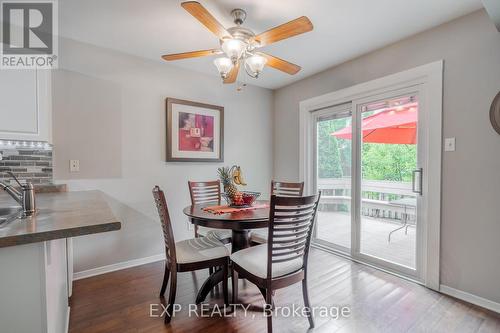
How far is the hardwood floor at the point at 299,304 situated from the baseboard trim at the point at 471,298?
0.22ft

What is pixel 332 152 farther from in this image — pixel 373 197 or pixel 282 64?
pixel 282 64

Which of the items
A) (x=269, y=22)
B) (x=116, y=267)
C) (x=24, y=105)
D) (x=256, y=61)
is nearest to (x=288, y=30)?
(x=256, y=61)

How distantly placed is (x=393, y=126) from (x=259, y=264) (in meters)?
2.06

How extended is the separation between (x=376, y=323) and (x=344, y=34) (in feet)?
8.09

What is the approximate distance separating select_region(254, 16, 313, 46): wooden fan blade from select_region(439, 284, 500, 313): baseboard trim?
2.46 metres

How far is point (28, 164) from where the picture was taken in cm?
220

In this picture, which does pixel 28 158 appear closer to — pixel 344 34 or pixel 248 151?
pixel 248 151

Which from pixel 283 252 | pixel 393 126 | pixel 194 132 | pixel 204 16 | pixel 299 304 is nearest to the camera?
pixel 204 16

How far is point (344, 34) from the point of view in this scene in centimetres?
231

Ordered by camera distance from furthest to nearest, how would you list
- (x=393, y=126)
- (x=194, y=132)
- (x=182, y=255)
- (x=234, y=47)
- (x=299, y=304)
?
(x=194, y=132)
(x=393, y=126)
(x=299, y=304)
(x=182, y=255)
(x=234, y=47)

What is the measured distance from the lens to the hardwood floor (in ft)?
5.61

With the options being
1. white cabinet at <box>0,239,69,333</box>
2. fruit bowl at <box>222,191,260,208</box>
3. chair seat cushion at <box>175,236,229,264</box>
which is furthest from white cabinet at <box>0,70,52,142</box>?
fruit bowl at <box>222,191,260,208</box>

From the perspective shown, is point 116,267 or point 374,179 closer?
point 116,267

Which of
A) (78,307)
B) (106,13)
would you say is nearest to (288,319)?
(78,307)
